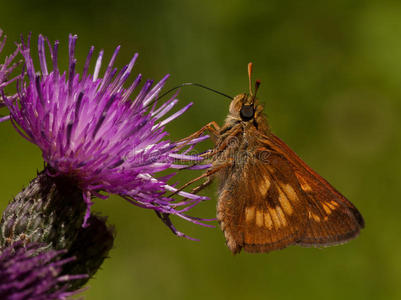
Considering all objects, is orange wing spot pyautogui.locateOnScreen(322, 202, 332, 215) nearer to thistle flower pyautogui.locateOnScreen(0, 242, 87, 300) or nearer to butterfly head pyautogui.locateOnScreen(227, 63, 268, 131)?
butterfly head pyautogui.locateOnScreen(227, 63, 268, 131)

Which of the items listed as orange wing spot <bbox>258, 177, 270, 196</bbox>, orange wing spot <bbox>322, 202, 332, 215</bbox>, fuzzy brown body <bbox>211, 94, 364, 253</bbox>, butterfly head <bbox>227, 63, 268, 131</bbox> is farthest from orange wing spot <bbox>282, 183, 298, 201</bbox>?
butterfly head <bbox>227, 63, 268, 131</bbox>

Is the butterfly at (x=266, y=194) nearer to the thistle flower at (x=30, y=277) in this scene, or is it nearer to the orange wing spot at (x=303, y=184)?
the orange wing spot at (x=303, y=184)

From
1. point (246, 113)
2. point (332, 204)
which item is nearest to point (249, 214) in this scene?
point (332, 204)

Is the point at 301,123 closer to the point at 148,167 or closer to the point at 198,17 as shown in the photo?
the point at 198,17

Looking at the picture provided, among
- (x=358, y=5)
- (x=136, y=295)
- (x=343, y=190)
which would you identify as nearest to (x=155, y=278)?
(x=136, y=295)

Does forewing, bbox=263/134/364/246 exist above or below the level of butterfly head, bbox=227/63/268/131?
below

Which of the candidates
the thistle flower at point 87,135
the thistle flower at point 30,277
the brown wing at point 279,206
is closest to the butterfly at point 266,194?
the brown wing at point 279,206
